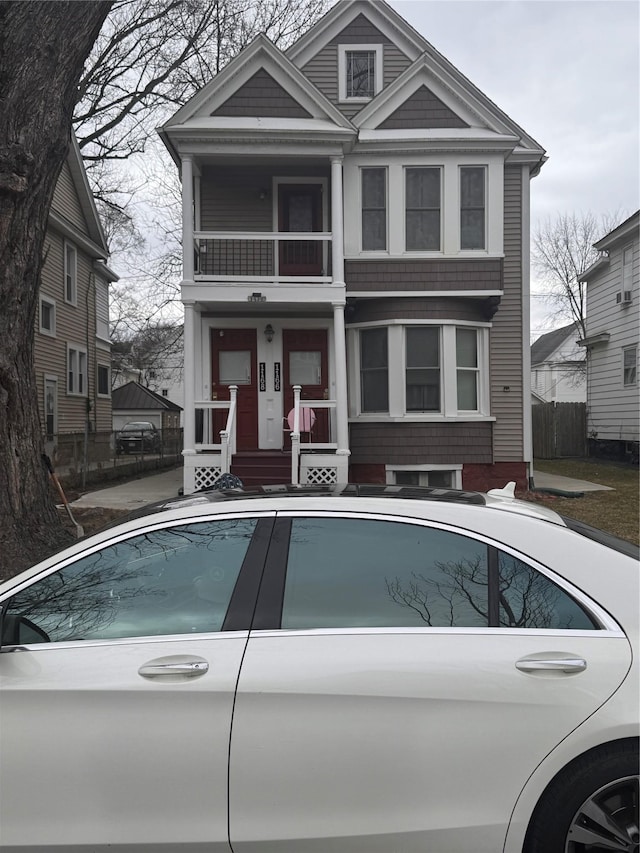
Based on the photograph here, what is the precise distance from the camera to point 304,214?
12328mm

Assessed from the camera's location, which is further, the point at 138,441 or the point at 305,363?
the point at 138,441

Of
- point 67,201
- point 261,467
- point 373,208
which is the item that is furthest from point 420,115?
point 67,201

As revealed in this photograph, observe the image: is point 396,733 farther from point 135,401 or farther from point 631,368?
point 135,401

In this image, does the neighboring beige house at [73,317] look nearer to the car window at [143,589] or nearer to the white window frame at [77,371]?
the white window frame at [77,371]

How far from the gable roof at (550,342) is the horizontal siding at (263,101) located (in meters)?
32.3

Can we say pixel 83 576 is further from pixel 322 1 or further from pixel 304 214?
pixel 322 1

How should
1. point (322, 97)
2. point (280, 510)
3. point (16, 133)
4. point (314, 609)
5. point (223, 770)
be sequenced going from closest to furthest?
point (223, 770) → point (314, 609) → point (280, 510) → point (16, 133) → point (322, 97)

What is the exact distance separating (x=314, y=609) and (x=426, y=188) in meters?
11.0

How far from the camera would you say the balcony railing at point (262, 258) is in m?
11.8

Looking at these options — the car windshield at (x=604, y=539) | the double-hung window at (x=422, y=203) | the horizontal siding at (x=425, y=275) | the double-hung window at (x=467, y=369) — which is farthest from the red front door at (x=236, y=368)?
the car windshield at (x=604, y=539)

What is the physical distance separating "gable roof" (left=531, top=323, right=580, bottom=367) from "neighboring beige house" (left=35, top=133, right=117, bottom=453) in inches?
1136

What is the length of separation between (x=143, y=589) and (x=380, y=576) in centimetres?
90

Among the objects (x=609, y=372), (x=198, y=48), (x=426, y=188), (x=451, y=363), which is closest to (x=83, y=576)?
(x=451, y=363)

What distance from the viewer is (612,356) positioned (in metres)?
20.3
